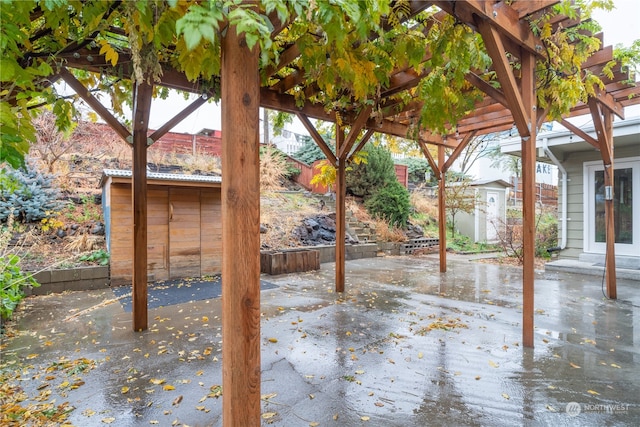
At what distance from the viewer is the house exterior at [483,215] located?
11.4 metres

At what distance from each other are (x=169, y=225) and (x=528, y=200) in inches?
214

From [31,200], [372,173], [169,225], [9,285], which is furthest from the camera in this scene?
[372,173]

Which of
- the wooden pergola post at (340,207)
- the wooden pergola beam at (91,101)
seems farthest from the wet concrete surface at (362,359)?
the wooden pergola beam at (91,101)

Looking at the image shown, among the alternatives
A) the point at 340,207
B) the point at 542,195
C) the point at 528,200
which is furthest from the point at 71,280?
the point at 542,195

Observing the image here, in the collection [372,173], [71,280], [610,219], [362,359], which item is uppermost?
[372,173]

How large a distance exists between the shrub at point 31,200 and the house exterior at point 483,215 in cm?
1169

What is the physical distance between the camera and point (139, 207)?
3262 mm

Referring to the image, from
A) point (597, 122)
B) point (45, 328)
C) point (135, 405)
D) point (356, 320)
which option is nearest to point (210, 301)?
point (45, 328)

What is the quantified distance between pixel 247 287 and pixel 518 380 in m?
2.29

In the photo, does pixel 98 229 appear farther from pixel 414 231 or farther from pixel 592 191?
pixel 592 191

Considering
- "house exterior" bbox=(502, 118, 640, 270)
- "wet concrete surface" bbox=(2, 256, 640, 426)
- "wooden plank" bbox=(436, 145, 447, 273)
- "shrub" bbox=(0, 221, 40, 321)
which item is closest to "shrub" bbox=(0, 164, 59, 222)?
"shrub" bbox=(0, 221, 40, 321)

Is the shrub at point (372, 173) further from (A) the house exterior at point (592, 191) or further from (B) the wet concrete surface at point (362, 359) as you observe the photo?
(B) the wet concrete surface at point (362, 359)

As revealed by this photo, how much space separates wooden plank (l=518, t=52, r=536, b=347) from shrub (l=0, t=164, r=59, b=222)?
7.42 meters

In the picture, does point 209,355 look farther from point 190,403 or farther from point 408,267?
point 408,267
